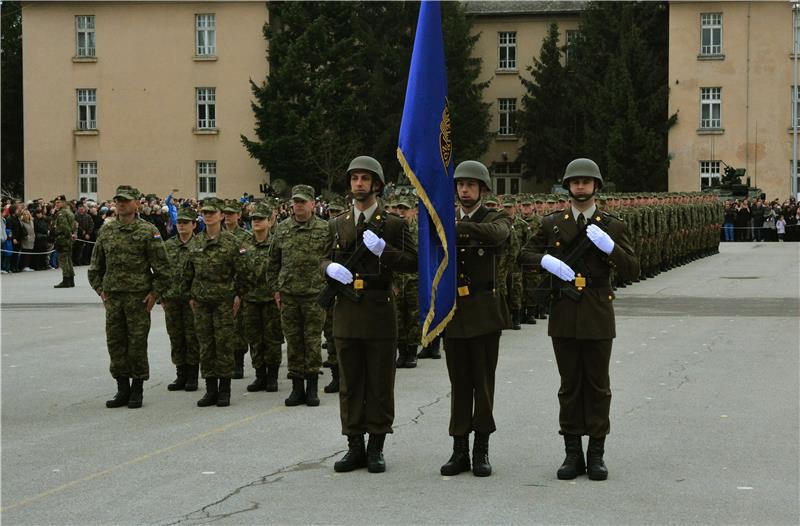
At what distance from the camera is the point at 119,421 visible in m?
11.6

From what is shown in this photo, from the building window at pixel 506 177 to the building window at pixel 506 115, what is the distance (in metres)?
1.74

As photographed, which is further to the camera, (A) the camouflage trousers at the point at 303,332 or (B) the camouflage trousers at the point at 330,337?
(B) the camouflage trousers at the point at 330,337

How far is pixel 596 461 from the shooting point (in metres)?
8.86

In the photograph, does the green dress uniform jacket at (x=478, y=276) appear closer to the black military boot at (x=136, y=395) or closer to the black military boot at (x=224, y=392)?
the black military boot at (x=224, y=392)

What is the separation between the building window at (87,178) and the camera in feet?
206

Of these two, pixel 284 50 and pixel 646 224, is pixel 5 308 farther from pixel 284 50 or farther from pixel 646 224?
pixel 284 50

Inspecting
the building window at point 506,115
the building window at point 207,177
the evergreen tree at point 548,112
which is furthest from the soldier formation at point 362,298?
the building window at point 506,115

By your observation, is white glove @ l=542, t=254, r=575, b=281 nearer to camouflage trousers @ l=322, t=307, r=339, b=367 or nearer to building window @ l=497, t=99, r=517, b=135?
camouflage trousers @ l=322, t=307, r=339, b=367

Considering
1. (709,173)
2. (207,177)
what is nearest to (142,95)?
(207,177)

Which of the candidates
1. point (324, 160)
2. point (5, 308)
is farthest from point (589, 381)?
point (324, 160)

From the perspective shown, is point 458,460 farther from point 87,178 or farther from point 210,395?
point 87,178

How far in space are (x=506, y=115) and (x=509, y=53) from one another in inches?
128

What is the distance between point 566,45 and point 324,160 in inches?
597

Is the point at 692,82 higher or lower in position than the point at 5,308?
higher
